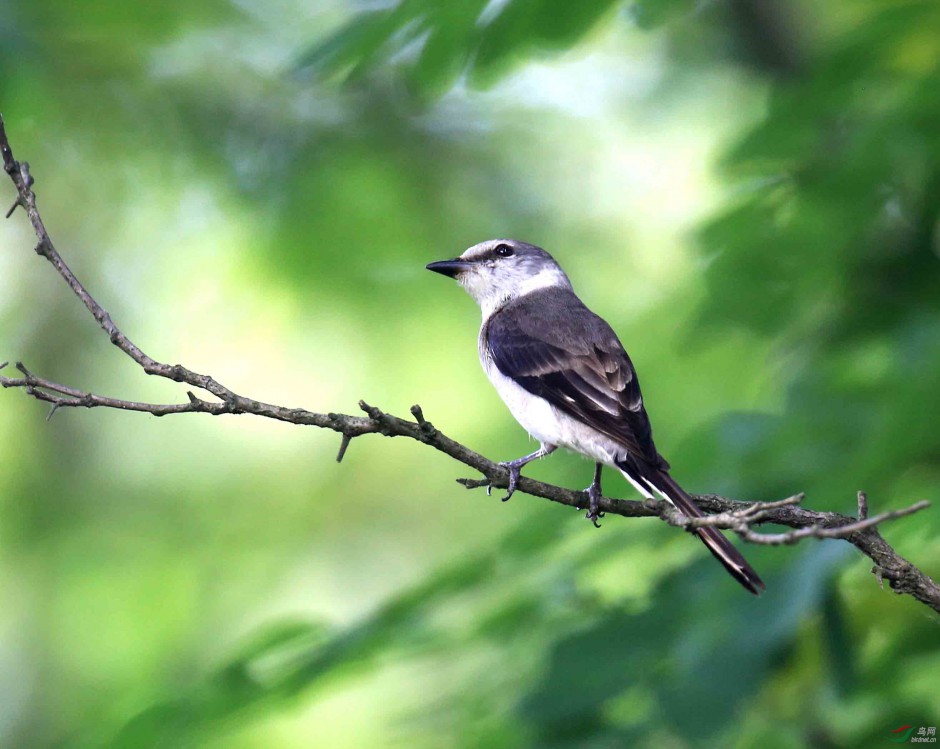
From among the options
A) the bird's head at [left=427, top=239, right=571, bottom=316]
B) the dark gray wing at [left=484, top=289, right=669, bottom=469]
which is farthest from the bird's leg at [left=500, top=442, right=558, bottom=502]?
the bird's head at [left=427, top=239, right=571, bottom=316]

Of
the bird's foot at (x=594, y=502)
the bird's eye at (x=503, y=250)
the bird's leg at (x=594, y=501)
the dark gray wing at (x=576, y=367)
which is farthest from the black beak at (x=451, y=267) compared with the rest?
the bird's foot at (x=594, y=502)

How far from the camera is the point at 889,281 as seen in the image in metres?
5.51

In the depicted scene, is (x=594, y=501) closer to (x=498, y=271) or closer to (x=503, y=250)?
(x=498, y=271)

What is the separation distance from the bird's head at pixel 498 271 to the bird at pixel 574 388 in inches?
14.4

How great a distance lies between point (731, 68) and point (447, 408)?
3955 millimetres

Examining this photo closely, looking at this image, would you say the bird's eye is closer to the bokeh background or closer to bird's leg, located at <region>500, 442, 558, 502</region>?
the bokeh background

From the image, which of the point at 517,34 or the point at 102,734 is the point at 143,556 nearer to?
the point at 102,734

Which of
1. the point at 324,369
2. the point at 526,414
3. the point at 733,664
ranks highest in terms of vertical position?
the point at 324,369

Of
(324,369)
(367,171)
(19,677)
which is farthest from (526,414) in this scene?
(19,677)

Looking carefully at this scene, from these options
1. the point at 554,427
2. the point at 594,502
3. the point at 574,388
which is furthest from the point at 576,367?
the point at 594,502

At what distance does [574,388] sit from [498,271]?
1.82m

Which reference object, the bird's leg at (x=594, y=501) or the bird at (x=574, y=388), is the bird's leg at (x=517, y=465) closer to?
the bird at (x=574, y=388)

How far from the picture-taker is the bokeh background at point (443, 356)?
4.30 m

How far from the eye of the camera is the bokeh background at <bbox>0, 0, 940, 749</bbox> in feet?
14.1
